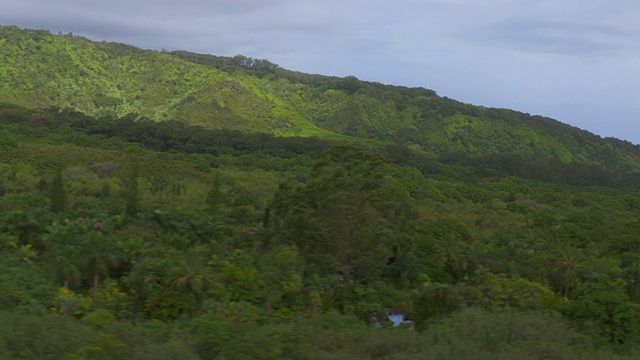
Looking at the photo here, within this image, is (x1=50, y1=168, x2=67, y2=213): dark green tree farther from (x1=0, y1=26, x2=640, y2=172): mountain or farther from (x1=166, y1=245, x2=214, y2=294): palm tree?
(x1=0, y1=26, x2=640, y2=172): mountain

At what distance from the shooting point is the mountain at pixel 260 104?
72.2m

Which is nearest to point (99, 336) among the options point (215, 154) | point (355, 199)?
point (355, 199)

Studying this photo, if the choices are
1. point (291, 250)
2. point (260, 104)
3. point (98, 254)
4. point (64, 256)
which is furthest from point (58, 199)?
point (260, 104)

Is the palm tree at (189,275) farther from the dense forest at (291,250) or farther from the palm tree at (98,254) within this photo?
the palm tree at (98,254)

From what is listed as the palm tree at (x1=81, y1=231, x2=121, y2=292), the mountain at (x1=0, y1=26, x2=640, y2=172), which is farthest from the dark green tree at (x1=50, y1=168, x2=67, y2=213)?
the mountain at (x1=0, y1=26, x2=640, y2=172)

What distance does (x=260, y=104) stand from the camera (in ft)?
259

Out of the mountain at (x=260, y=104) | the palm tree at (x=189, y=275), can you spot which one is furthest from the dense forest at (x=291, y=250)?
the mountain at (x=260, y=104)

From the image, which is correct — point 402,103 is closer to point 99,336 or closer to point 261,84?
point 261,84

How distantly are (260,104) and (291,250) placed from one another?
63982mm

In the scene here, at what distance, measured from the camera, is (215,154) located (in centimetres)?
5047

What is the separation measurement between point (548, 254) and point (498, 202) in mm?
19756

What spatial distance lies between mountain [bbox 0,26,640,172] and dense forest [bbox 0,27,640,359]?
589 inches

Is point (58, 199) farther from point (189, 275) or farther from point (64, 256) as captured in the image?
point (189, 275)

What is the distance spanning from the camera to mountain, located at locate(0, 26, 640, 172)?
72188 mm
